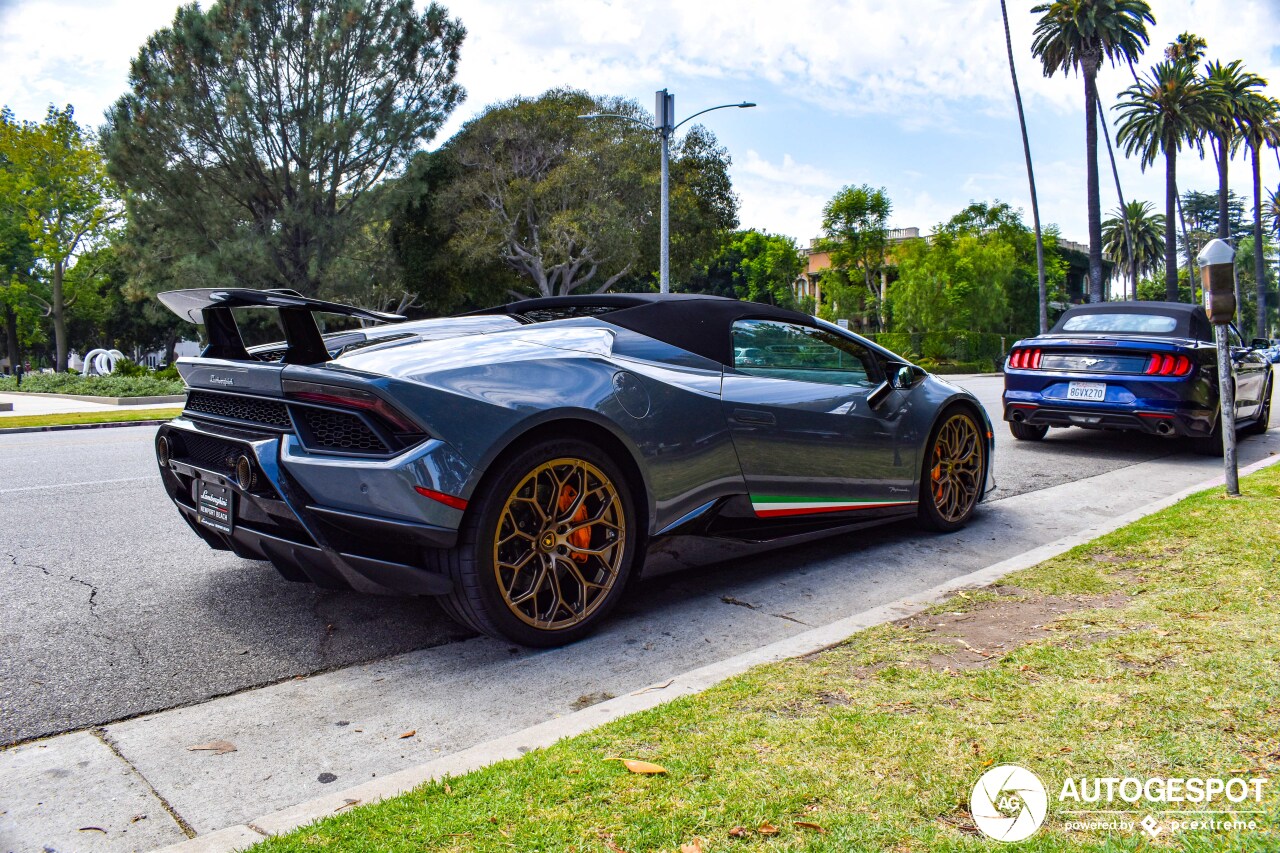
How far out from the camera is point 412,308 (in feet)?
151

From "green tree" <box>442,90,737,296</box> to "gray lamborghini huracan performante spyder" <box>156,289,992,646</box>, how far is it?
1293 inches

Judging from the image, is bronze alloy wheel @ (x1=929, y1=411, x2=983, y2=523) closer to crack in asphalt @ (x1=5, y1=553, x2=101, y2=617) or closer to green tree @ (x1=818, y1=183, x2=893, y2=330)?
crack in asphalt @ (x1=5, y1=553, x2=101, y2=617)

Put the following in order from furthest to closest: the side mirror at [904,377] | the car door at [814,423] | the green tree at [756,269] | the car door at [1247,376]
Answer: the green tree at [756,269], the car door at [1247,376], the side mirror at [904,377], the car door at [814,423]

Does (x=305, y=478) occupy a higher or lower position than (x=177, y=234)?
lower

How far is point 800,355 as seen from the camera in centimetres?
500

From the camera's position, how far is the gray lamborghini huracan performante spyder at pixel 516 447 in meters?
3.43

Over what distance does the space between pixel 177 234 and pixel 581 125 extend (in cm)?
1593

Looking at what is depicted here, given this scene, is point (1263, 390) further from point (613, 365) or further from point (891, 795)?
point (891, 795)

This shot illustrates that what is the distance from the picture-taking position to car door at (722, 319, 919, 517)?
450 cm

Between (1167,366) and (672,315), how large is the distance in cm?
645

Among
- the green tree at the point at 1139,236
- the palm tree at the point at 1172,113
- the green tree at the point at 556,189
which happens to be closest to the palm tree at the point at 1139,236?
the green tree at the point at 1139,236

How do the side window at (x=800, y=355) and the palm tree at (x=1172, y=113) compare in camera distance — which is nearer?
the side window at (x=800, y=355)

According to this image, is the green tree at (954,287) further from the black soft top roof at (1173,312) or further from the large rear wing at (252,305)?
the large rear wing at (252,305)

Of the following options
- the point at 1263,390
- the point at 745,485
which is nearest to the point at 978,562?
the point at 745,485
